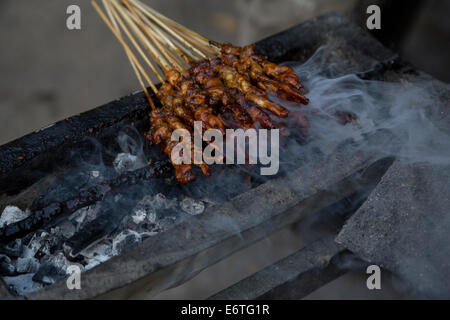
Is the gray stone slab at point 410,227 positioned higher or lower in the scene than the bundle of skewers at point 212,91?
lower

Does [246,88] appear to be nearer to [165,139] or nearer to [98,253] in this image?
[165,139]

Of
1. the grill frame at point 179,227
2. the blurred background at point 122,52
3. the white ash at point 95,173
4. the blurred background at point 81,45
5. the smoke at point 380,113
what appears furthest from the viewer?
the blurred background at point 81,45

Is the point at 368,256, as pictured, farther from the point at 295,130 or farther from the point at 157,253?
the point at 157,253

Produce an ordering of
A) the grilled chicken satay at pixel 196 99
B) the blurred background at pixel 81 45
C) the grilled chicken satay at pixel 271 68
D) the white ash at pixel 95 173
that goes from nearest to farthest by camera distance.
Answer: the grilled chicken satay at pixel 196 99 < the grilled chicken satay at pixel 271 68 < the white ash at pixel 95 173 < the blurred background at pixel 81 45

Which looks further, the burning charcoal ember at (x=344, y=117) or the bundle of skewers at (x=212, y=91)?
the burning charcoal ember at (x=344, y=117)

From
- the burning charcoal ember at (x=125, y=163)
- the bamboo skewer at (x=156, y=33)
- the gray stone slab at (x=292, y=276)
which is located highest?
the bamboo skewer at (x=156, y=33)

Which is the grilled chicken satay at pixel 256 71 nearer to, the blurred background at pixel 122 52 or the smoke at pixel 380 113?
the smoke at pixel 380 113

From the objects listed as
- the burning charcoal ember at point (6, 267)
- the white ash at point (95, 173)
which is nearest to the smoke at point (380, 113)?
the white ash at point (95, 173)
